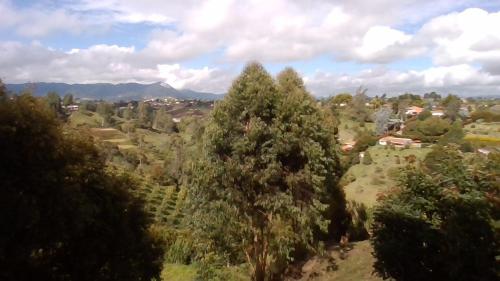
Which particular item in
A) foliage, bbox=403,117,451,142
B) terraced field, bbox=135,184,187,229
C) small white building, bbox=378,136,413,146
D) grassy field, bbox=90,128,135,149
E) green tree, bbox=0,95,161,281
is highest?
green tree, bbox=0,95,161,281

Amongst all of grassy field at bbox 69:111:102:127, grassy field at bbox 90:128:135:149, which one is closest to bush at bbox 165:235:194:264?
grassy field at bbox 90:128:135:149

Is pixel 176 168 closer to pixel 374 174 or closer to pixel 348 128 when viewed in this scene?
pixel 374 174

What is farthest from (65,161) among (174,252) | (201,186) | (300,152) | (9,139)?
(174,252)

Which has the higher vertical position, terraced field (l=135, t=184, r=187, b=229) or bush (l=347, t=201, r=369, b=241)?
bush (l=347, t=201, r=369, b=241)

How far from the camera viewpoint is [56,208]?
5793mm

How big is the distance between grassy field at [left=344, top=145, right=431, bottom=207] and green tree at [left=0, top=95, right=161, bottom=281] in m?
24.3

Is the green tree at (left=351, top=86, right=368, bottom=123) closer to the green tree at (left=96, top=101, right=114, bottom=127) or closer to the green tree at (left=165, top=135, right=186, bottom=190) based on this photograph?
the green tree at (left=165, top=135, right=186, bottom=190)

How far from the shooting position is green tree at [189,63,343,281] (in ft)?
34.3

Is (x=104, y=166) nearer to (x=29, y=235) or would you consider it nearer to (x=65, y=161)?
(x=65, y=161)

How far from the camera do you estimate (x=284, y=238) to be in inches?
444

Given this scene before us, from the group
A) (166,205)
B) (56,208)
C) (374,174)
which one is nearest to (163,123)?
(166,205)

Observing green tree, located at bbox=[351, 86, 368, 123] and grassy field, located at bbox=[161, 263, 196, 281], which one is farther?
green tree, located at bbox=[351, 86, 368, 123]

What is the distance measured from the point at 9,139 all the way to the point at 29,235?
1.33m

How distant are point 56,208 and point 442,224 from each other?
6.78 meters
